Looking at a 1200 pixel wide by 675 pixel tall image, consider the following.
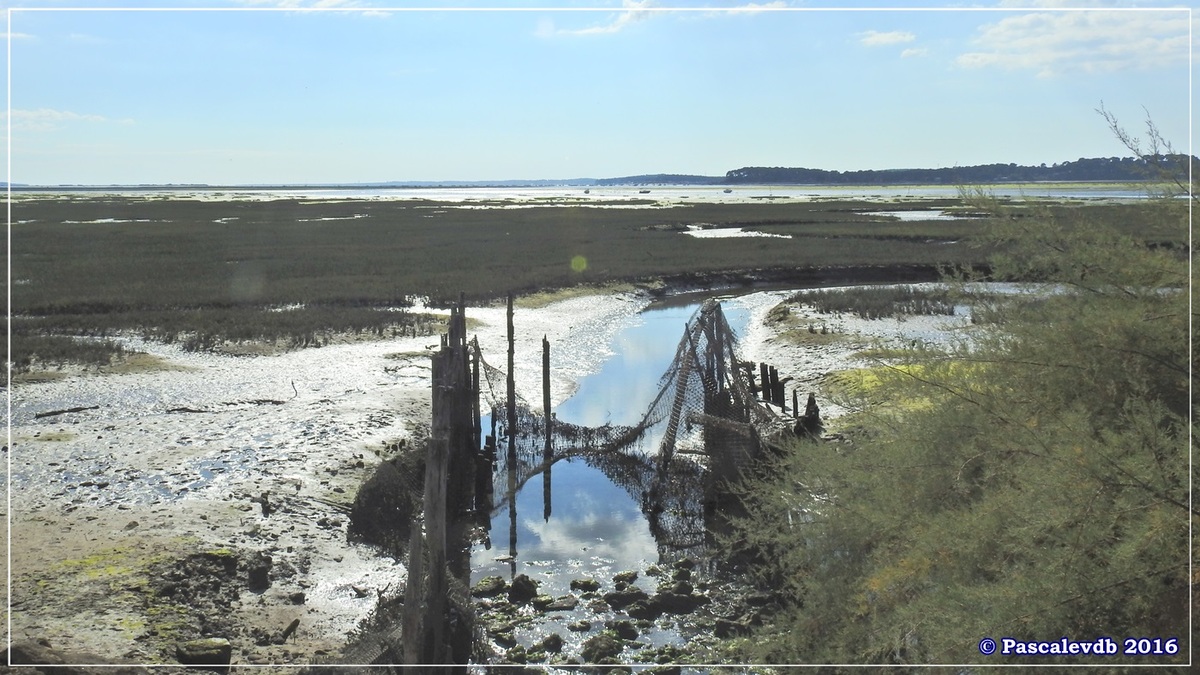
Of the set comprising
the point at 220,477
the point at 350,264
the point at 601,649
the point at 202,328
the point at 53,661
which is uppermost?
the point at 350,264

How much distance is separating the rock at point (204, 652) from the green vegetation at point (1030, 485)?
4696 mm

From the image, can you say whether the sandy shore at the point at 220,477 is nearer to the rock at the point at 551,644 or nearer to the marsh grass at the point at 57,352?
the marsh grass at the point at 57,352

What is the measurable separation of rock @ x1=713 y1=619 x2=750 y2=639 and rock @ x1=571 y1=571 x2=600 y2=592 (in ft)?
6.26

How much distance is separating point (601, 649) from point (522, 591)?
174 centimetres

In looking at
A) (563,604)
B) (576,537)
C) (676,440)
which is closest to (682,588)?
(563,604)

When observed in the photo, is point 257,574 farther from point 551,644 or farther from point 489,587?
point 551,644

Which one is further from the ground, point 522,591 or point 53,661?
point 53,661

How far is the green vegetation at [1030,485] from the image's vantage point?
5105 mm

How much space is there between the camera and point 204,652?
8.69m

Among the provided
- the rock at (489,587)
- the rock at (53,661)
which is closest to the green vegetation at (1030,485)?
the rock at (489,587)

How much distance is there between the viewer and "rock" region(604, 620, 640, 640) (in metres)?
10.3

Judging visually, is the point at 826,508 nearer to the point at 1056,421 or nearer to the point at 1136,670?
the point at 1056,421

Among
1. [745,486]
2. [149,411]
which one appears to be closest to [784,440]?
[745,486]

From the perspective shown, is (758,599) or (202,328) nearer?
(758,599)
